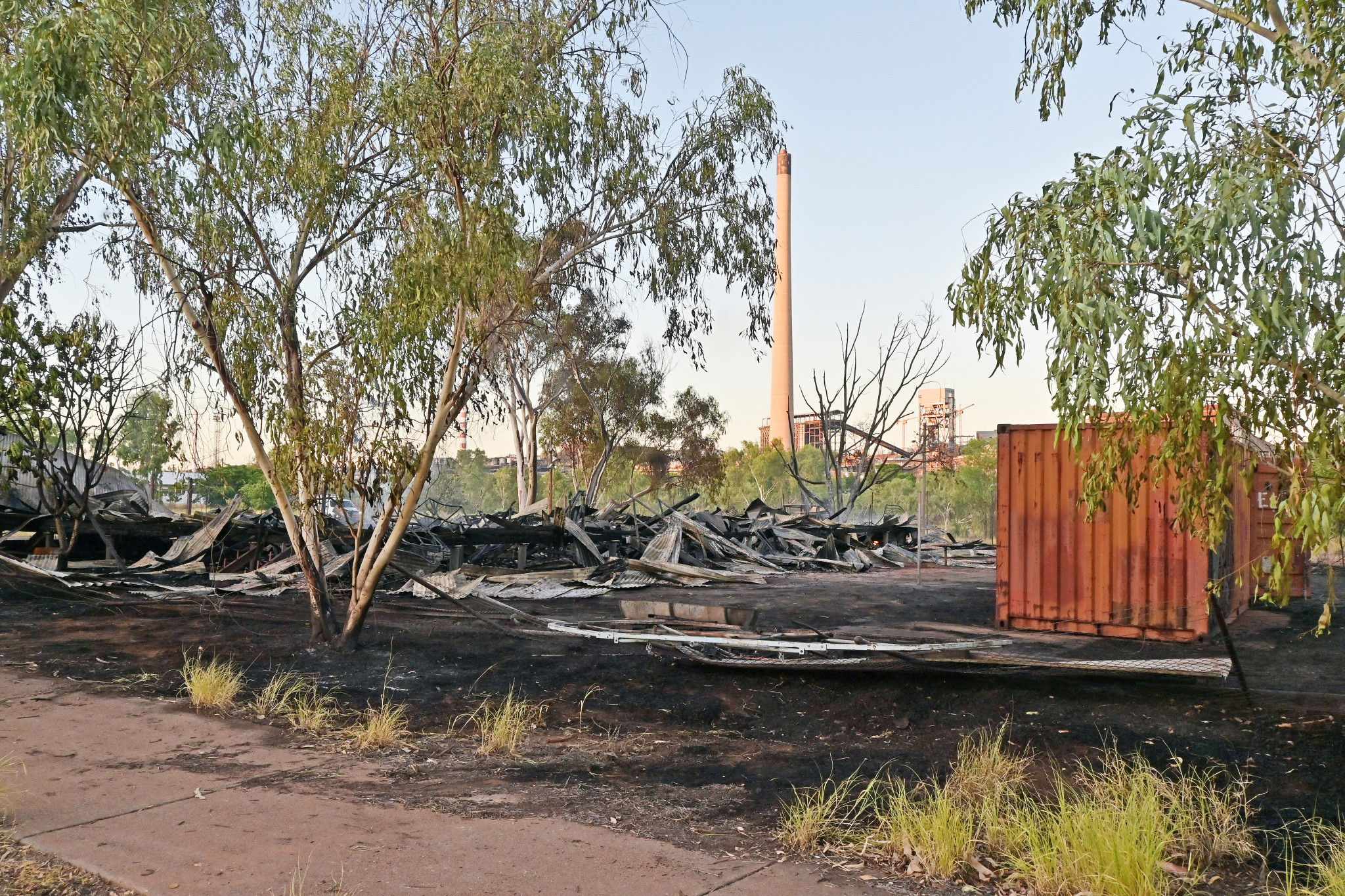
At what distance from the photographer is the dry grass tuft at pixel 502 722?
6.48 meters

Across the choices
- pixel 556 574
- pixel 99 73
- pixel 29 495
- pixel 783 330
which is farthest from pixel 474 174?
pixel 783 330

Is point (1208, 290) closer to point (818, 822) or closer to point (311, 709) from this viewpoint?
point (818, 822)

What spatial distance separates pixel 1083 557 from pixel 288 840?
905cm

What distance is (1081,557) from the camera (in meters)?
11.2

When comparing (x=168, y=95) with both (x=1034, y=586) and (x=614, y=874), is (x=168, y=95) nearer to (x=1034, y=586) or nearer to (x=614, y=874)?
(x=614, y=874)

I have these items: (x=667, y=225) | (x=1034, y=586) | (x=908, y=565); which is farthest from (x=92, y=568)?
(x=908, y=565)

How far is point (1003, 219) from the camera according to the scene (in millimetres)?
5426

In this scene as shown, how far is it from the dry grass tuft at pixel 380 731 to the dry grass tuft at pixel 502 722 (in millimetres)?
343

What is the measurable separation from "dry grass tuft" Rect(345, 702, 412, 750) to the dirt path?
0.26 metres

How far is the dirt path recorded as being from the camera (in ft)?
13.5

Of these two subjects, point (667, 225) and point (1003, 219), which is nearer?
point (1003, 219)

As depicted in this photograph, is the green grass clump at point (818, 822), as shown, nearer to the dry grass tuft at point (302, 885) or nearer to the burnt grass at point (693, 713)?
the burnt grass at point (693, 713)

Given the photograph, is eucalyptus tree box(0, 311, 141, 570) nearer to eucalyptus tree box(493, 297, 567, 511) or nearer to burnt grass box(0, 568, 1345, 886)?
burnt grass box(0, 568, 1345, 886)

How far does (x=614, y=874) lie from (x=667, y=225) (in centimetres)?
889
